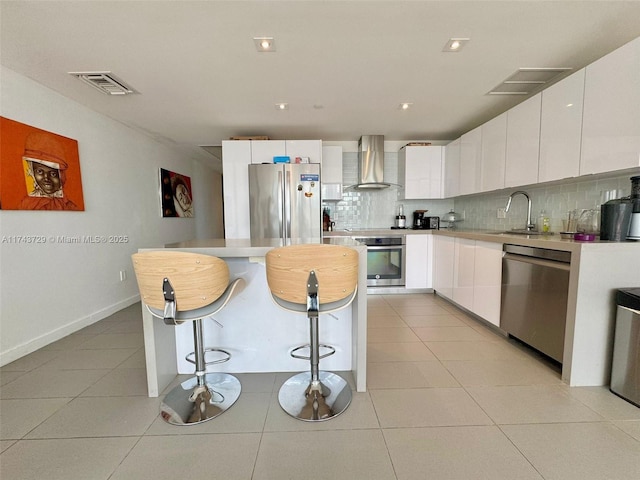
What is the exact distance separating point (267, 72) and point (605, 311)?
2960mm

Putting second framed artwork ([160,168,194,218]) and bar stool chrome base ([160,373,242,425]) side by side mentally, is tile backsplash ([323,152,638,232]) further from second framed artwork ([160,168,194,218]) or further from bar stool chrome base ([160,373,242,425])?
bar stool chrome base ([160,373,242,425])

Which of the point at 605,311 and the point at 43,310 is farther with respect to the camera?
the point at 43,310

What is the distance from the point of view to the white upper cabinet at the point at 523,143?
2.27m

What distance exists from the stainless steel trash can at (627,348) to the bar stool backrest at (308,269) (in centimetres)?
164

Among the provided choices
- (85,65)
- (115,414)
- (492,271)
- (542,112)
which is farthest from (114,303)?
(542,112)

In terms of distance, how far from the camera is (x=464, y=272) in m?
2.89

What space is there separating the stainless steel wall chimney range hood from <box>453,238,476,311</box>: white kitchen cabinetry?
151 centimetres

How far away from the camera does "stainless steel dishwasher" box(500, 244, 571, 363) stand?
5.73ft

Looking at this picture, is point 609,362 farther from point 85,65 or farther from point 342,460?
point 85,65

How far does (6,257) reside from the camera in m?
2.06

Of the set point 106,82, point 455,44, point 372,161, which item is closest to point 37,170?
point 106,82

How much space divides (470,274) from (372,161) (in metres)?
2.14

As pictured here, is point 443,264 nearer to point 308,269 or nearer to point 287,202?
point 287,202

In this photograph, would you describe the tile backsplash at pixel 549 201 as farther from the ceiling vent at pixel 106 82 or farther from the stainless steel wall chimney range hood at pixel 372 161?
the ceiling vent at pixel 106 82
